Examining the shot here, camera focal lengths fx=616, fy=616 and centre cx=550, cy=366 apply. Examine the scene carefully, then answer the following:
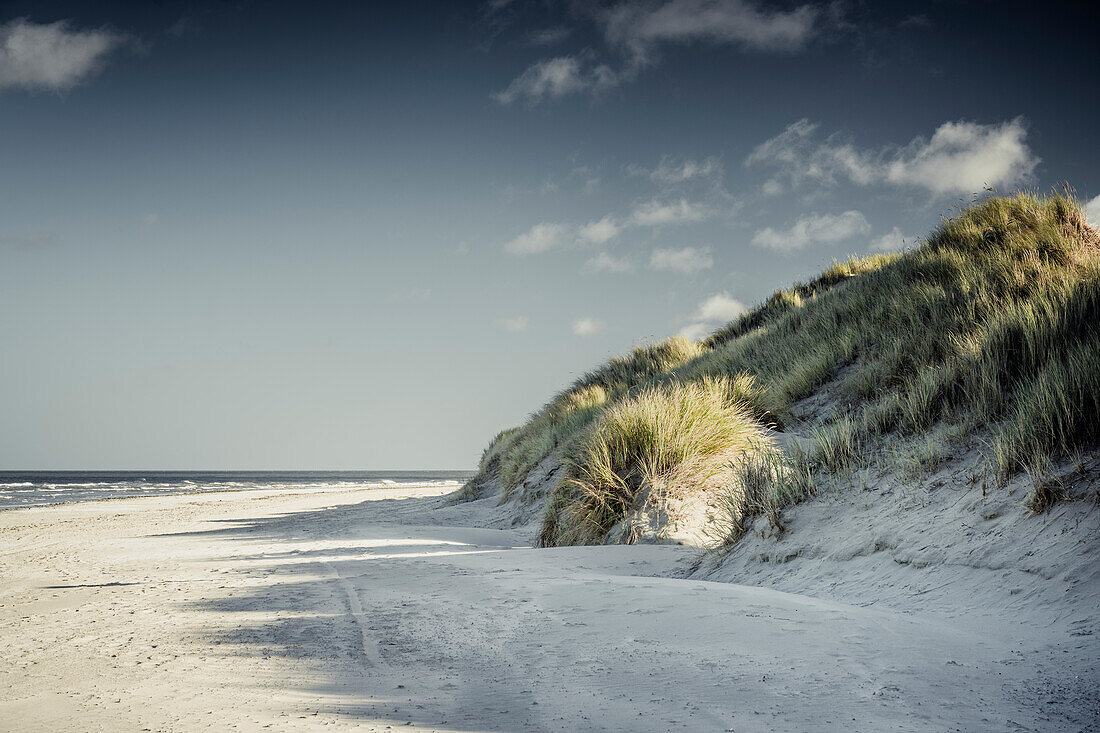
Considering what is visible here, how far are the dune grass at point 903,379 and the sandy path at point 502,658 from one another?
5.56 feet

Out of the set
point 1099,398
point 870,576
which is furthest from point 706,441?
point 1099,398

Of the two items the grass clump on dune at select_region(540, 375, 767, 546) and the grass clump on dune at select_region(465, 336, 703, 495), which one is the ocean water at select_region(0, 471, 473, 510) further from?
the grass clump on dune at select_region(540, 375, 767, 546)

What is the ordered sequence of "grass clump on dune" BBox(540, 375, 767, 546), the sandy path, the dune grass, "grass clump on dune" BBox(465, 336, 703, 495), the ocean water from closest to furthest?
the sandy path, the dune grass, "grass clump on dune" BBox(540, 375, 767, 546), "grass clump on dune" BBox(465, 336, 703, 495), the ocean water

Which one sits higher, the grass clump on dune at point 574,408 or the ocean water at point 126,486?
the grass clump on dune at point 574,408

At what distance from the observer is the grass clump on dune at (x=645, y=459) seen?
22.4 ft

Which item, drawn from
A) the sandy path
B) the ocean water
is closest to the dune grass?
the sandy path

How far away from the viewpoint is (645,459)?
6949mm

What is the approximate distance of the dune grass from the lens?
463 centimetres

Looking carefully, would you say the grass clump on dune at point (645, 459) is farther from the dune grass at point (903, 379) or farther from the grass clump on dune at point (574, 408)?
the grass clump on dune at point (574, 408)

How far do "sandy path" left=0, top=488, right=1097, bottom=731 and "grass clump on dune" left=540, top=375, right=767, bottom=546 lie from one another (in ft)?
6.63

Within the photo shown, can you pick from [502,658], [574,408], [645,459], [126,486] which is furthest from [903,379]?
[126,486]

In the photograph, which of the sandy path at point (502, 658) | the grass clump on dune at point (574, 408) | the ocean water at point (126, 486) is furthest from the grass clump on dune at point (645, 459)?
the ocean water at point (126, 486)

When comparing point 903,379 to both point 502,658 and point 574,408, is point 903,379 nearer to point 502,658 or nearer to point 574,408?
point 502,658

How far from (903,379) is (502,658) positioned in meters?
6.42
